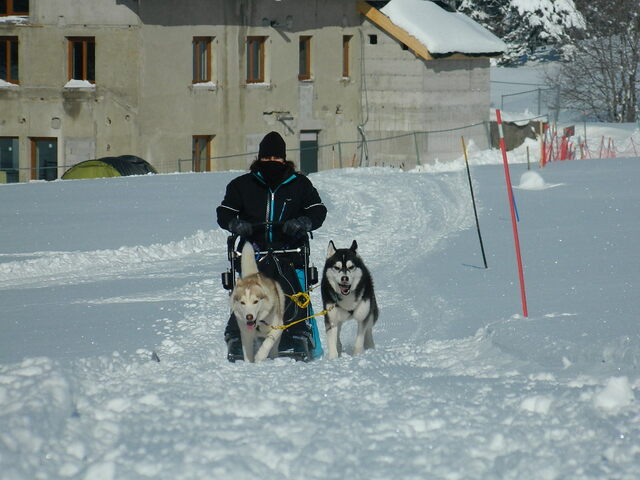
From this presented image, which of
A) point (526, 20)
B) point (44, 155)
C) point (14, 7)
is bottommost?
A: point (44, 155)

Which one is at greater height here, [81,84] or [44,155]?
[81,84]

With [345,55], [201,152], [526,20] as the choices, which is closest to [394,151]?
[345,55]

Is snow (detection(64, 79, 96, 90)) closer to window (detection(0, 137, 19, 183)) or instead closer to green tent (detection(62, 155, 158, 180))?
window (detection(0, 137, 19, 183))

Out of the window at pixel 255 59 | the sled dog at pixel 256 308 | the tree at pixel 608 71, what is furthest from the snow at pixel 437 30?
the sled dog at pixel 256 308

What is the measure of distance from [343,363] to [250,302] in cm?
77

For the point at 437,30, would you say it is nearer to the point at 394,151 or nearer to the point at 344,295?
the point at 394,151

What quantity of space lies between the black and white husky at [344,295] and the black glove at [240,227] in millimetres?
795

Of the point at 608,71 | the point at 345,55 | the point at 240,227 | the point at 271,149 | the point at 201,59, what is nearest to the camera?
the point at 240,227

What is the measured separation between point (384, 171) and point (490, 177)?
297cm

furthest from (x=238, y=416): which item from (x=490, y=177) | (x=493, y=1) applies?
(x=493, y=1)

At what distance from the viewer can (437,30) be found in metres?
38.1

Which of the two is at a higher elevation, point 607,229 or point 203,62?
point 203,62

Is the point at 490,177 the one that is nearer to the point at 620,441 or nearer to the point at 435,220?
the point at 435,220

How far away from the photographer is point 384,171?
29328 millimetres
